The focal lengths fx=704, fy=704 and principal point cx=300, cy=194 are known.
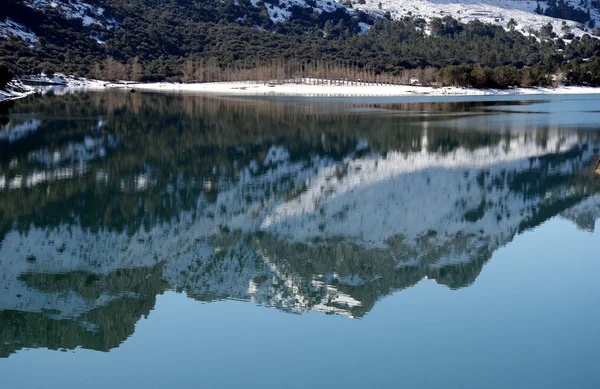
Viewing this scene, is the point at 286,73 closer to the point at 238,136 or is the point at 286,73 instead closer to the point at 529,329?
the point at 238,136

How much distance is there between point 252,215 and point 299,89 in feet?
369

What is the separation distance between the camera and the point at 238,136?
42.1m

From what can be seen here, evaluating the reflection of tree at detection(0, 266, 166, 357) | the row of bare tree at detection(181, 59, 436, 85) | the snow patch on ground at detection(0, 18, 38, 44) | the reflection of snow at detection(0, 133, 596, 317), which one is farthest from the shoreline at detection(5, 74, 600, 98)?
the reflection of tree at detection(0, 266, 166, 357)

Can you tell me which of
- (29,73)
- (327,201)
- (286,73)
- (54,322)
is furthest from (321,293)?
(286,73)

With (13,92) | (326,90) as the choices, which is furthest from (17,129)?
(326,90)

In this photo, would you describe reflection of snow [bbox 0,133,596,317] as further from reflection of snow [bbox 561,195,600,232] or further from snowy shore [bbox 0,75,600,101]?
snowy shore [bbox 0,75,600,101]

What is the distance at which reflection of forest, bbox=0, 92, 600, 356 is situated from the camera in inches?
587

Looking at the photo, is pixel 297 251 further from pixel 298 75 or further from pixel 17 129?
pixel 298 75

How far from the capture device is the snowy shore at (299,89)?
11863 cm

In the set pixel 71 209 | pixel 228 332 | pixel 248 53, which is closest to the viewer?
pixel 228 332

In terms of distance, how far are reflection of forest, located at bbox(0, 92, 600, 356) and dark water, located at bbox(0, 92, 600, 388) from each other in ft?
0.23

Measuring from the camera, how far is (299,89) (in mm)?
132500

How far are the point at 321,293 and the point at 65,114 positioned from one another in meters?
45.7

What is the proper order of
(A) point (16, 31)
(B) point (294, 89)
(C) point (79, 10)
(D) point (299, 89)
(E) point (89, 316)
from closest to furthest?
1. (E) point (89, 316)
2. (B) point (294, 89)
3. (D) point (299, 89)
4. (A) point (16, 31)
5. (C) point (79, 10)
